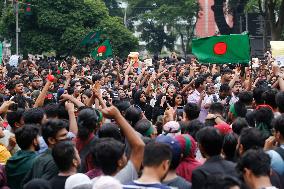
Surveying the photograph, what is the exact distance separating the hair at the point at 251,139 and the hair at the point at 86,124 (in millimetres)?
1542

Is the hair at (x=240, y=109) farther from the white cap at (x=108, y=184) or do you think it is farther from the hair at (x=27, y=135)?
the white cap at (x=108, y=184)

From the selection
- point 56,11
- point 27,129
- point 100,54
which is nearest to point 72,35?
point 56,11

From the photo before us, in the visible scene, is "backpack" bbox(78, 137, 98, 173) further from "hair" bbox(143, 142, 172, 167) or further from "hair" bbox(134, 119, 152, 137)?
"hair" bbox(143, 142, 172, 167)

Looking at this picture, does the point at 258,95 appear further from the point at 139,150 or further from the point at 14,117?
the point at 139,150

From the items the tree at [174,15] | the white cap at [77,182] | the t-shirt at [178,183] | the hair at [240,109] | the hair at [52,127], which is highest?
the hair at [52,127]

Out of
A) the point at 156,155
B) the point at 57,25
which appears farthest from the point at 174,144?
the point at 57,25

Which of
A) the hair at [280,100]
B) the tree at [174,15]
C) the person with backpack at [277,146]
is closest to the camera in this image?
the person with backpack at [277,146]

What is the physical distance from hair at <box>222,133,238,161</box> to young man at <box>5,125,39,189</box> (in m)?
1.68

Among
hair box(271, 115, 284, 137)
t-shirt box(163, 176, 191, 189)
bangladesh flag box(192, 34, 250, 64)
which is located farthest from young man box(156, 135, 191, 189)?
bangladesh flag box(192, 34, 250, 64)

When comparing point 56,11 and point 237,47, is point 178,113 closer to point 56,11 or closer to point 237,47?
point 237,47

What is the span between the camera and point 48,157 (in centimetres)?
718

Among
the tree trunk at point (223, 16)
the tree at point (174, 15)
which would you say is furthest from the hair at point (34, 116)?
the tree at point (174, 15)

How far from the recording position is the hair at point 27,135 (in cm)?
752

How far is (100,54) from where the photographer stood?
87.0ft
